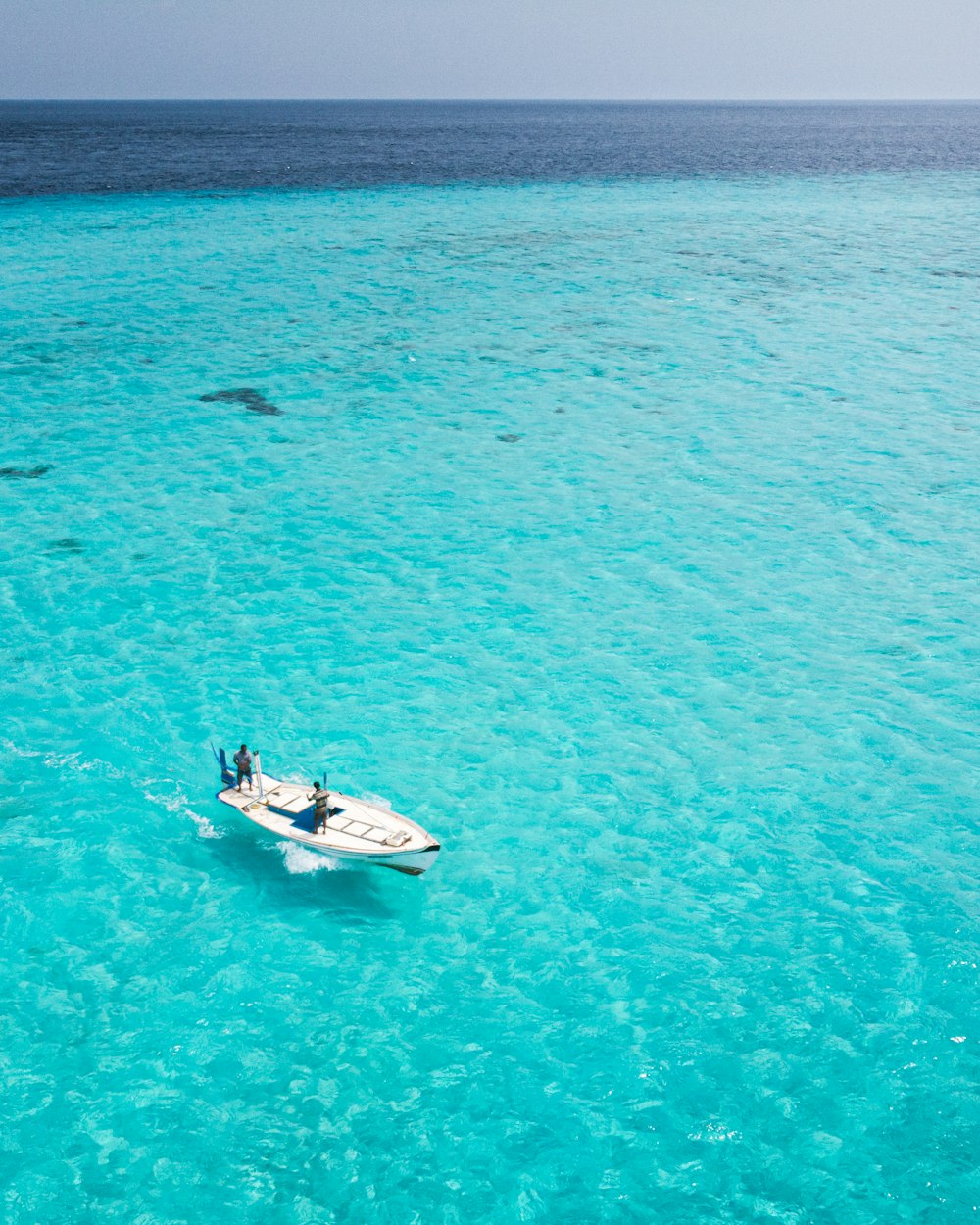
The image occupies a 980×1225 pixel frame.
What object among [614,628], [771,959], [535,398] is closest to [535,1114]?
[771,959]

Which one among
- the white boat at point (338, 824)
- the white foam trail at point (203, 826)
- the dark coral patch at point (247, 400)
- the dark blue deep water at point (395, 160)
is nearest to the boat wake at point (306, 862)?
the white boat at point (338, 824)

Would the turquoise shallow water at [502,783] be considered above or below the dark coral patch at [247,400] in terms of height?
below

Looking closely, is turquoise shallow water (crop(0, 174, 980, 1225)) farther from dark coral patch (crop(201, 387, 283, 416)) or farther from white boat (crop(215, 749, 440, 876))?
white boat (crop(215, 749, 440, 876))

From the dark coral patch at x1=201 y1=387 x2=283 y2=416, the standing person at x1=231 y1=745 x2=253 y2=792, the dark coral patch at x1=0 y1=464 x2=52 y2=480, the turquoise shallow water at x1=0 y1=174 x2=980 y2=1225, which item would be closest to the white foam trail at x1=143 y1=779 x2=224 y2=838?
the turquoise shallow water at x1=0 y1=174 x2=980 y2=1225

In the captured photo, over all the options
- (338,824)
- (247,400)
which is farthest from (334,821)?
(247,400)

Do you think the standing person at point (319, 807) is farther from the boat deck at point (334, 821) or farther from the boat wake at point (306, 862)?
the boat wake at point (306, 862)

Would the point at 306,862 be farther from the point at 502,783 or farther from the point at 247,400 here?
the point at 247,400
